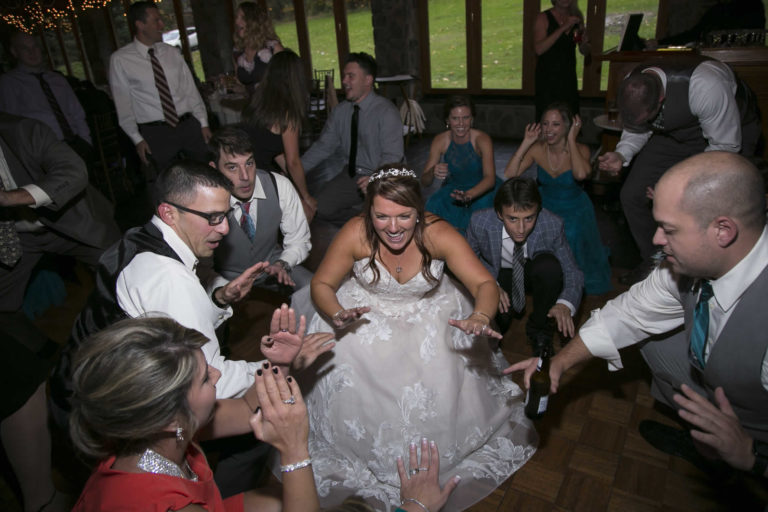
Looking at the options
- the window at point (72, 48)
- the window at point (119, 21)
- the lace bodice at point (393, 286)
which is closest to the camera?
the lace bodice at point (393, 286)

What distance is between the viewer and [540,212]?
9.05 ft

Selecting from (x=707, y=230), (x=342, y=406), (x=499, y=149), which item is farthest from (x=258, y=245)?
(x=499, y=149)

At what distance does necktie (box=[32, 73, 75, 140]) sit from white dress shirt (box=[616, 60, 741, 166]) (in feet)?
15.5

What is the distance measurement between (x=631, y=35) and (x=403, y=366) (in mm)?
4165

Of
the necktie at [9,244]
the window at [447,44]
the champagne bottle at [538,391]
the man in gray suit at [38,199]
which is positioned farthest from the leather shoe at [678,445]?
the window at [447,44]

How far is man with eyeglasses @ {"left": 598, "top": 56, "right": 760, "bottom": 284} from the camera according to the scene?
2889 millimetres

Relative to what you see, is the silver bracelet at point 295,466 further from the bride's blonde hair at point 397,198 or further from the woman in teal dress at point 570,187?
the woman in teal dress at point 570,187

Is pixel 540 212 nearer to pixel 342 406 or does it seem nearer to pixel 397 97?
pixel 342 406

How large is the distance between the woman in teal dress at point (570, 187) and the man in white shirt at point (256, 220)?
67.4 inches

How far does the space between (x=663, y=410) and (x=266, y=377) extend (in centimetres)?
202

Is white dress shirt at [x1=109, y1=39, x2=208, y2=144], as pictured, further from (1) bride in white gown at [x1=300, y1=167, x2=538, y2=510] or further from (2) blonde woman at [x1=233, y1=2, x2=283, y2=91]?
(1) bride in white gown at [x1=300, y1=167, x2=538, y2=510]

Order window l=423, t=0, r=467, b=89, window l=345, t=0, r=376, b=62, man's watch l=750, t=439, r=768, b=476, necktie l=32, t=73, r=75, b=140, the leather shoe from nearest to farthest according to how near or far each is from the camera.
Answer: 1. man's watch l=750, t=439, r=768, b=476
2. the leather shoe
3. necktie l=32, t=73, r=75, b=140
4. window l=423, t=0, r=467, b=89
5. window l=345, t=0, r=376, b=62

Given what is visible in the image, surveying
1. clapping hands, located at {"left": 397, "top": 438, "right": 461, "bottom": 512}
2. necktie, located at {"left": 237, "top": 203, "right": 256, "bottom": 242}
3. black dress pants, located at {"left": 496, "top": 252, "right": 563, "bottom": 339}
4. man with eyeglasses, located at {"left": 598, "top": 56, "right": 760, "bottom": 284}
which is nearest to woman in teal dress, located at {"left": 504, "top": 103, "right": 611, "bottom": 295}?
man with eyeglasses, located at {"left": 598, "top": 56, "right": 760, "bottom": 284}

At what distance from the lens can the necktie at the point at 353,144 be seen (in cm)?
374
